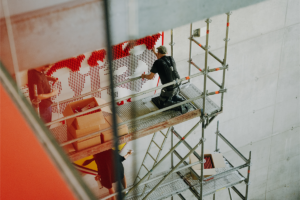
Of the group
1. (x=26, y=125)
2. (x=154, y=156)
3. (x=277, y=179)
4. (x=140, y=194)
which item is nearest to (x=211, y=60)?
(x=154, y=156)

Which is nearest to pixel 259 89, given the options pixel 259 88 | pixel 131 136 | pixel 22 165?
pixel 259 88

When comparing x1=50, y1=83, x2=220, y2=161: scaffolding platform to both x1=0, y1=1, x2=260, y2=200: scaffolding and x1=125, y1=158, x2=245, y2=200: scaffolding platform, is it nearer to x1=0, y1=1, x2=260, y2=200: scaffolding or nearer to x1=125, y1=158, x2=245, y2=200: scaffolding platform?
x1=0, y1=1, x2=260, y2=200: scaffolding

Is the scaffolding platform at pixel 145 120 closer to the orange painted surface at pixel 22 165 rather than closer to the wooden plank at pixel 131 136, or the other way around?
the wooden plank at pixel 131 136

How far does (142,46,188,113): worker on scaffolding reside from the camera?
511 cm

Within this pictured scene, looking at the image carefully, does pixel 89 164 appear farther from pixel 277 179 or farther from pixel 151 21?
pixel 277 179

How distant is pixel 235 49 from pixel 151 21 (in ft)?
10.7

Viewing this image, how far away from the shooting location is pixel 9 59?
3771 millimetres

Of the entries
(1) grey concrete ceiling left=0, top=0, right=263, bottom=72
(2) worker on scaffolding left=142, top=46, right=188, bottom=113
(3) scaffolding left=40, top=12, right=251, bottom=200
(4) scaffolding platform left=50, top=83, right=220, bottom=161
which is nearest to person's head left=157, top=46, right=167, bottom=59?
(2) worker on scaffolding left=142, top=46, right=188, bottom=113

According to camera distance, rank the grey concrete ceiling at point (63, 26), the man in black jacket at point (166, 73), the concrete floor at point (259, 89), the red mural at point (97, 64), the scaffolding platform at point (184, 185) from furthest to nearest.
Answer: the concrete floor at point (259, 89)
the scaffolding platform at point (184, 185)
the red mural at point (97, 64)
the man in black jacket at point (166, 73)
the grey concrete ceiling at point (63, 26)

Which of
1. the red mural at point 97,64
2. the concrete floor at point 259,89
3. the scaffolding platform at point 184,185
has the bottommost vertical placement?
the scaffolding platform at point 184,185

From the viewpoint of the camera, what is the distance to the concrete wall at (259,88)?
682 cm

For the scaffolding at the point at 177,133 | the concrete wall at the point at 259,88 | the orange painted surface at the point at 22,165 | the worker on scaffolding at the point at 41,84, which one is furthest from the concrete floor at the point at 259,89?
the orange painted surface at the point at 22,165

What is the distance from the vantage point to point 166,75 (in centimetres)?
514

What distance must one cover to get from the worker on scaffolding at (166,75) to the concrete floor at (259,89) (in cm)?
115
